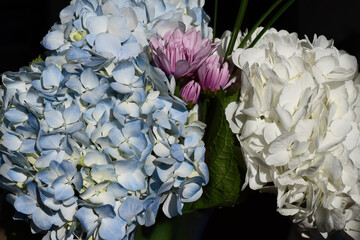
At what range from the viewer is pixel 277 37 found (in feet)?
1.63

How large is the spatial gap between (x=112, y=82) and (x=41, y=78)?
0.07 m

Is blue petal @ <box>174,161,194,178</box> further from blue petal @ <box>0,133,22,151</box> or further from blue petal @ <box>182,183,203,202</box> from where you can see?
blue petal @ <box>0,133,22,151</box>

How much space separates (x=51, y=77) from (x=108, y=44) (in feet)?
0.18

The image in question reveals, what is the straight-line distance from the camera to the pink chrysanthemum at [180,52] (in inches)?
17.7

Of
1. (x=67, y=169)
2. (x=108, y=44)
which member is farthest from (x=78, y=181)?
(x=108, y=44)

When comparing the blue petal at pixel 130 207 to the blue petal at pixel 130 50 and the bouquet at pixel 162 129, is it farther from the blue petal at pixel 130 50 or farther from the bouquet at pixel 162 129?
the blue petal at pixel 130 50

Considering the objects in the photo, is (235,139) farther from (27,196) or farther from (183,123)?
(27,196)

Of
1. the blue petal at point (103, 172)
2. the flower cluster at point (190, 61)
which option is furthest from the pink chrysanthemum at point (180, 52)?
the blue petal at point (103, 172)

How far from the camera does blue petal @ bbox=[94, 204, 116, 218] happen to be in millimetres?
411

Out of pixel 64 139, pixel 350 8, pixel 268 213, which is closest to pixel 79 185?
pixel 64 139

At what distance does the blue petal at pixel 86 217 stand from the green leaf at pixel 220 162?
0.10m

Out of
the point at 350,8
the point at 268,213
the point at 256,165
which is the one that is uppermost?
the point at 256,165

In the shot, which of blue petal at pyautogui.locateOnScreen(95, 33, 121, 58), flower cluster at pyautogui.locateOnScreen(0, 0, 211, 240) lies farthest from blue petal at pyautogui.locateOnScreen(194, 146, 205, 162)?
blue petal at pyautogui.locateOnScreen(95, 33, 121, 58)

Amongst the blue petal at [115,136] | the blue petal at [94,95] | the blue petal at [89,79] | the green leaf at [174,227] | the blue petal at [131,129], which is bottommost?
the green leaf at [174,227]
